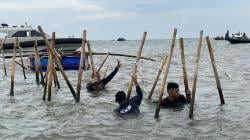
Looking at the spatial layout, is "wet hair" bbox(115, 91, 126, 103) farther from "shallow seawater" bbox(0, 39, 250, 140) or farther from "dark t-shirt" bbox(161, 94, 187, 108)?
"dark t-shirt" bbox(161, 94, 187, 108)

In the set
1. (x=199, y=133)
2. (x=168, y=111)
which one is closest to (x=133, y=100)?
(x=168, y=111)

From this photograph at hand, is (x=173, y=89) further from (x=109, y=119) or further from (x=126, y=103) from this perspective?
(x=109, y=119)

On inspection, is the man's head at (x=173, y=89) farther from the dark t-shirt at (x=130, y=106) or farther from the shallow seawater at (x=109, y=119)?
the dark t-shirt at (x=130, y=106)

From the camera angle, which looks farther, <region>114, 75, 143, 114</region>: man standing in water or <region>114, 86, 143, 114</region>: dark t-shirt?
<region>114, 86, 143, 114</region>: dark t-shirt

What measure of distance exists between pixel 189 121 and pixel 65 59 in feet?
50.6

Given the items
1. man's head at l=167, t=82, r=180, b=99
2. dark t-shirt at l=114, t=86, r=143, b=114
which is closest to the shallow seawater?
dark t-shirt at l=114, t=86, r=143, b=114

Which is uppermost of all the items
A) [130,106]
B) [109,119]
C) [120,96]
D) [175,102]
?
[120,96]

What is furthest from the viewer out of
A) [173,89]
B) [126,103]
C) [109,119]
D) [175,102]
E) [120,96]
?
[175,102]

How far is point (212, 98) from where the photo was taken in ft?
54.4

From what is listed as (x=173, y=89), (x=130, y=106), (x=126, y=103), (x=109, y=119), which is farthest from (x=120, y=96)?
(x=173, y=89)

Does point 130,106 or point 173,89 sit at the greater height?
point 173,89

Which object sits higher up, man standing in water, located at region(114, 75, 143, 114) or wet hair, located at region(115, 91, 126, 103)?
wet hair, located at region(115, 91, 126, 103)

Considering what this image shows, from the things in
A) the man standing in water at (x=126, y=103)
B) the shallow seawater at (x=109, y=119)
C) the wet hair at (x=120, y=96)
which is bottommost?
the shallow seawater at (x=109, y=119)

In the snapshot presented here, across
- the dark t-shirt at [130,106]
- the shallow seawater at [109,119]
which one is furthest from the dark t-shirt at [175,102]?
the dark t-shirt at [130,106]
